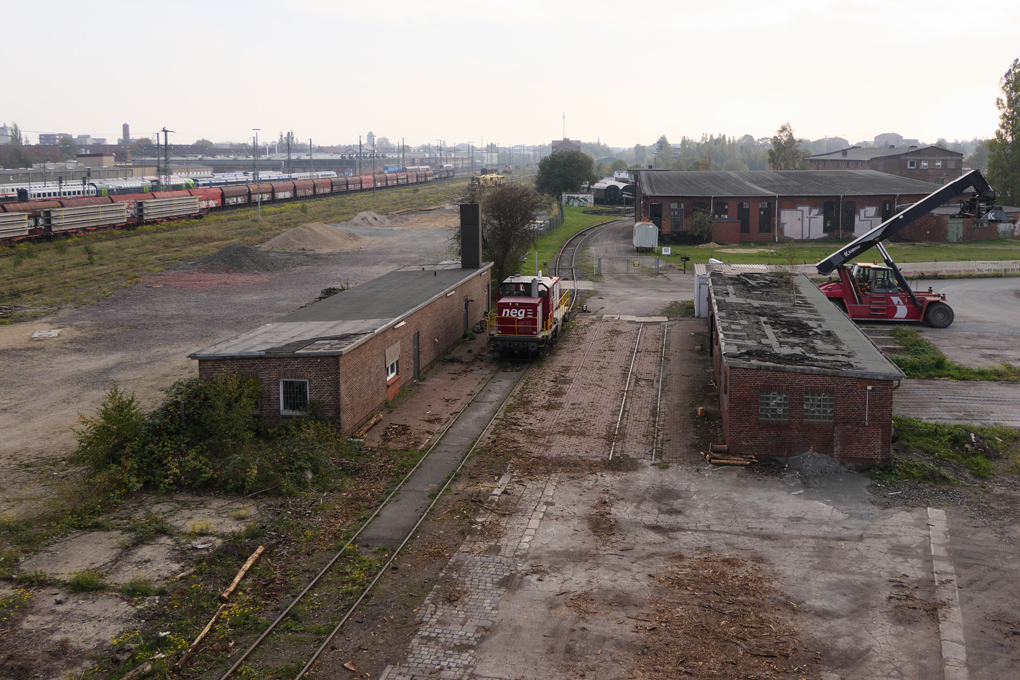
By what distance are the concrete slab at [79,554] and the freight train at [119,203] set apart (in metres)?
51.8

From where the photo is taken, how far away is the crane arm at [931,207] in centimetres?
3048

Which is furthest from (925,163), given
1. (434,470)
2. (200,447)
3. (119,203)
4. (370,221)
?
(200,447)

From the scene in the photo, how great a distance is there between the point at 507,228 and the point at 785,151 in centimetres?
8394

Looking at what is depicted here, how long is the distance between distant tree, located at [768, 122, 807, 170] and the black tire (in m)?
85.9

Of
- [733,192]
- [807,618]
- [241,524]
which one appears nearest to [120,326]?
[241,524]

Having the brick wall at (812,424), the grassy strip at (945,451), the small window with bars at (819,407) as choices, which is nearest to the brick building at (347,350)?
the brick wall at (812,424)

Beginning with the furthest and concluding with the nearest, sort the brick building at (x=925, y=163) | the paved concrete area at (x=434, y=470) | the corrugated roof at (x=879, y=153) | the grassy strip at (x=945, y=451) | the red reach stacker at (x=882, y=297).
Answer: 1. the corrugated roof at (x=879, y=153)
2. the brick building at (x=925, y=163)
3. the red reach stacker at (x=882, y=297)
4. the grassy strip at (x=945, y=451)
5. the paved concrete area at (x=434, y=470)

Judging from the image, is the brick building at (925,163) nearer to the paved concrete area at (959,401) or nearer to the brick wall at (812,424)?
the paved concrete area at (959,401)

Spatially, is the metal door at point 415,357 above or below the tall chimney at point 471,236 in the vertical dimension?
below

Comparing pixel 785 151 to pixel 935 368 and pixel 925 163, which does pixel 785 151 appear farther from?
pixel 935 368

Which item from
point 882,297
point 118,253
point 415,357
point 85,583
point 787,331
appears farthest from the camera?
point 118,253

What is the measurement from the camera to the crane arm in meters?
30.5

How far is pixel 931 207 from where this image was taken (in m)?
32.2

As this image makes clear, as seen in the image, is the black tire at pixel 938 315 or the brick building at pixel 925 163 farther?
the brick building at pixel 925 163
